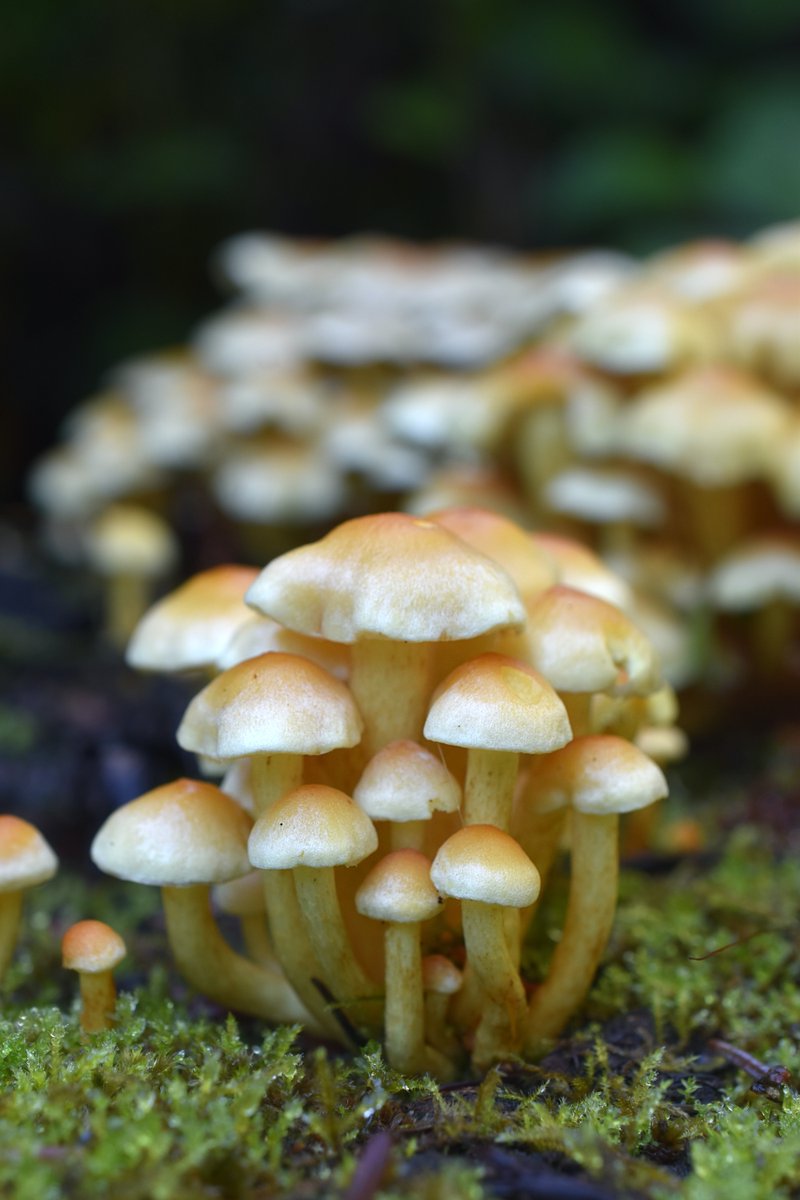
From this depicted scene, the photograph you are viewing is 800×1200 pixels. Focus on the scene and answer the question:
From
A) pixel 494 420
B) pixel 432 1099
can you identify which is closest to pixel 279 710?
pixel 432 1099

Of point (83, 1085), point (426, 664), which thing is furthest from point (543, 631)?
point (83, 1085)

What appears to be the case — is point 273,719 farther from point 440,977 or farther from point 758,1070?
point 758,1070

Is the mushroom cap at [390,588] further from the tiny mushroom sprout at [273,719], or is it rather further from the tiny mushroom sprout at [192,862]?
the tiny mushroom sprout at [192,862]

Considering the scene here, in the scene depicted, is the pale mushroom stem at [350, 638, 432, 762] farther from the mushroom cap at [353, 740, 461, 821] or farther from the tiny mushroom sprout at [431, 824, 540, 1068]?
the tiny mushroom sprout at [431, 824, 540, 1068]

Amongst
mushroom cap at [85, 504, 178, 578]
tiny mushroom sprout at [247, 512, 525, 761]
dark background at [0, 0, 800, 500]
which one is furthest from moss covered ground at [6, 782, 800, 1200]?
dark background at [0, 0, 800, 500]

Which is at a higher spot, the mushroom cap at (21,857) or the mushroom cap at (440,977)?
the mushroom cap at (21,857)

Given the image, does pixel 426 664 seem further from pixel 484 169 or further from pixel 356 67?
pixel 356 67

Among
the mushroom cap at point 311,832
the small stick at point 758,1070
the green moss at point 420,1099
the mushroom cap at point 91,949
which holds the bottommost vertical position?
the small stick at point 758,1070

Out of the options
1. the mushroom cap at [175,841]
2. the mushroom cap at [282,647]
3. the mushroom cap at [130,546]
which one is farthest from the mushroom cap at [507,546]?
the mushroom cap at [130,546]
